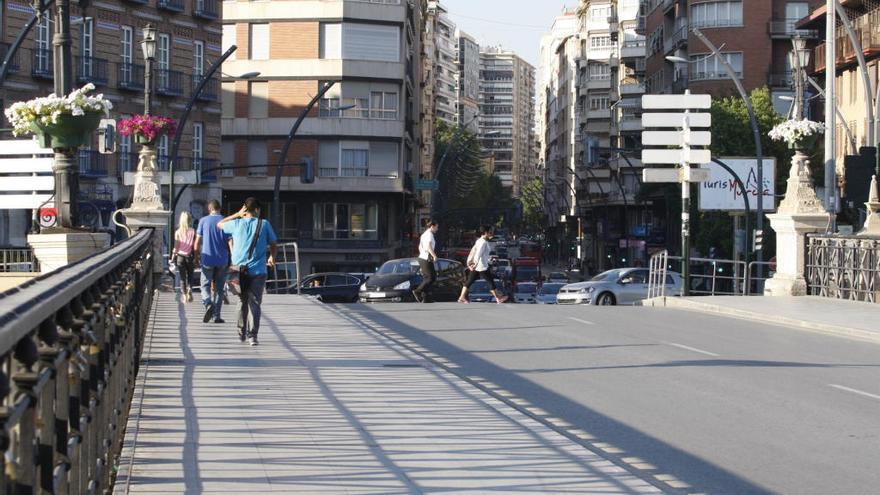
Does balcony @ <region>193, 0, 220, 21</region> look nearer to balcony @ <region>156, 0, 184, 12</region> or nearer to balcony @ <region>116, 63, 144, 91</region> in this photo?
balcony @ <region>156, 0, 184, 12</region>

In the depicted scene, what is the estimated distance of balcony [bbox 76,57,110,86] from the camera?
5112 centimetres

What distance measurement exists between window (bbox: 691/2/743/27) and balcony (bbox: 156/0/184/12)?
31553 millimetres

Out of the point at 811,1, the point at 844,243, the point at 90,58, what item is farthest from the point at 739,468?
the point at 811,1

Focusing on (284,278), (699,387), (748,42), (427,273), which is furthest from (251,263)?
(748,42)

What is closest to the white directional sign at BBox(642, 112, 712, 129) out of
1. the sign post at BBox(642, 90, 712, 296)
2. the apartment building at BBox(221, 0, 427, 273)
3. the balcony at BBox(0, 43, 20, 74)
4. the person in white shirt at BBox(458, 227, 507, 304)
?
the sign post at BBox(642, 90, 712, 296)

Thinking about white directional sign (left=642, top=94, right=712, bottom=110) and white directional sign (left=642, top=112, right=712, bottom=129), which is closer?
white directional sign (left=642, top=112, right=712, bottom=129)

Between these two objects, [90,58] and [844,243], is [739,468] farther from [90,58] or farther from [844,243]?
[90,58]

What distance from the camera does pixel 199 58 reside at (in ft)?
196

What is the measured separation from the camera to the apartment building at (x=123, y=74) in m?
48.1

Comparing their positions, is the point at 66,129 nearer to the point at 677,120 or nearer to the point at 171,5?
the point at 677,120

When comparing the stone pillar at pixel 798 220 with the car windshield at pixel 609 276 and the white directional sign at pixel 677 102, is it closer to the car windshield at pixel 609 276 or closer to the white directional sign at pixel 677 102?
the white directional sign at pixel 677 102

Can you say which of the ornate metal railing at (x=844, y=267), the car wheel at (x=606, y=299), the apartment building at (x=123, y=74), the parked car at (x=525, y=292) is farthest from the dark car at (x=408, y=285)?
the parked car at (x=525, y=292)

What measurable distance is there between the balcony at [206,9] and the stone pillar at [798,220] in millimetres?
34119

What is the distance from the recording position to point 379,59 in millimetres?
71875
